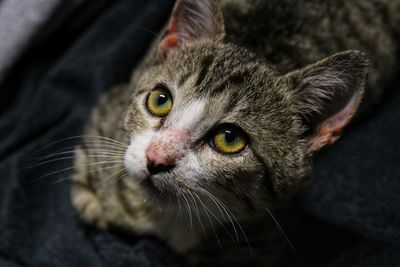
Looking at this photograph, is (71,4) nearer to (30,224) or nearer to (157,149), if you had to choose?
(30,224)

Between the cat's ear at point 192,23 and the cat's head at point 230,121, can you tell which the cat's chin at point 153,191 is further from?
the cat's ear at point 192,23

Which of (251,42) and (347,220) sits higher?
(251,42)

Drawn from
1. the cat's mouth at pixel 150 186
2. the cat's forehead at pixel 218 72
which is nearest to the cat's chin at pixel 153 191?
the cat's mouth at pixel 150 186

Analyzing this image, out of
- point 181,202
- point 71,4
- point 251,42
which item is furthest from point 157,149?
point 71,4

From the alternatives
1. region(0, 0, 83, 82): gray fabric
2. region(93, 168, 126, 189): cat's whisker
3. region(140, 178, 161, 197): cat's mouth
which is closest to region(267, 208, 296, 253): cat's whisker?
region(140, 178, 161, 197): cat's mouth

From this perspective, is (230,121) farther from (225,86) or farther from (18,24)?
(18,24)

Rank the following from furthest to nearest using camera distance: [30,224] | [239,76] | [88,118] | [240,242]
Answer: [88,118] → [30,224] → [240,242] → [239,76]

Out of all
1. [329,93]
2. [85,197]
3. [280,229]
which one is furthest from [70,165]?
[329,93]
